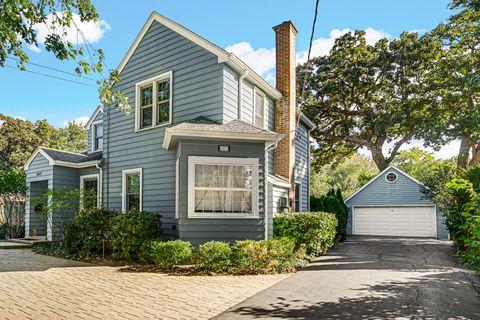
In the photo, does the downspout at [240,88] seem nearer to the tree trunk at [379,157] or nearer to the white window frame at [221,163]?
the white window frame at [221,163]

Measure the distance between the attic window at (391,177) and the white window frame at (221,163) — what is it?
15.2m

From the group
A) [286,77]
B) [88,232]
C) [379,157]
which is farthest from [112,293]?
[379,157]

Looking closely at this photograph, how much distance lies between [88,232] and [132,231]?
247cm

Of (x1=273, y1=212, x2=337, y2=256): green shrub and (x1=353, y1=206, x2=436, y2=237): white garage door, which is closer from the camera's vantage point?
(x1=273, y1=212, x2=337, y2=256): green shrub

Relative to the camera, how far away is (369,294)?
19.1 ft

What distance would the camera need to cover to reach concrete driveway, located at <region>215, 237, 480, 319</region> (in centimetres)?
476

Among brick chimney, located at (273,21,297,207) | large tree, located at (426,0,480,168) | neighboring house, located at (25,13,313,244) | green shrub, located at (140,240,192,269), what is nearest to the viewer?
green shrub, located at (140,240,192,269)

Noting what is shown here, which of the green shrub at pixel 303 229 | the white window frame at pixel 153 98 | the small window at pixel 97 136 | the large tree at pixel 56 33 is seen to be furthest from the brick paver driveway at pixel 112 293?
the small window at pixel 97 136

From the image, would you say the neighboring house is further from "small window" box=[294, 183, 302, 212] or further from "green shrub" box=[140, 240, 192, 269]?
"green shrub" box=[140, 240, 192, 269]

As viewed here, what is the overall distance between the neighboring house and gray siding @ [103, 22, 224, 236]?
0.11ft

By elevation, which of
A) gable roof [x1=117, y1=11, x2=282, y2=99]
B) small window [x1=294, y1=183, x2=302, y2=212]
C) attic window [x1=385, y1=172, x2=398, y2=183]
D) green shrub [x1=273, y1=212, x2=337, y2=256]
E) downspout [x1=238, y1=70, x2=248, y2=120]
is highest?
gable roof [x1=117, y1=11, x2=282, y2=99]

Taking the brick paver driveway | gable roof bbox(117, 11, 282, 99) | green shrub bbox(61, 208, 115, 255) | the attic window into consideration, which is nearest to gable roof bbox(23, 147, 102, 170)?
green shrub bbox(61, 208, 115, 255)

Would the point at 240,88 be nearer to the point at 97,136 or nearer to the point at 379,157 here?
the point at 97,136

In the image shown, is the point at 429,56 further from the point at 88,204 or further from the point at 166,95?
the point at 88,204
